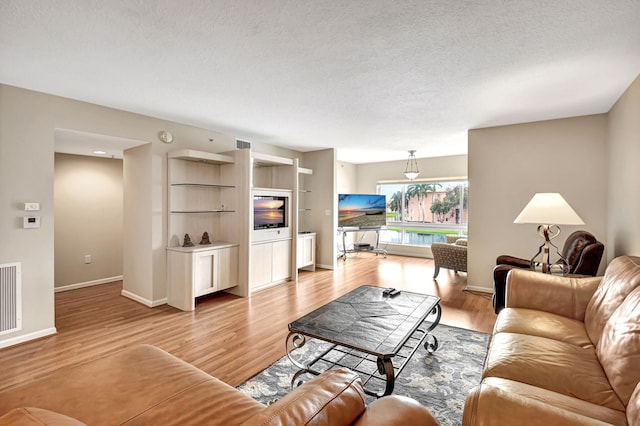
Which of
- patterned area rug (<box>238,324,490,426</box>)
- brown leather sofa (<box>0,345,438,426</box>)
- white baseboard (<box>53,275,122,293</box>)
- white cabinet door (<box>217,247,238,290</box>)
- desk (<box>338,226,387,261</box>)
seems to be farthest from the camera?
desk (<box>338,226,387,261</box>)

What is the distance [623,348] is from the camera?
1.40m

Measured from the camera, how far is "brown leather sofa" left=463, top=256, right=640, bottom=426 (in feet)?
3.42

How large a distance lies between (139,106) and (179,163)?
89 cm

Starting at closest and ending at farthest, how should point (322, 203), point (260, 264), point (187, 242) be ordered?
point (187, 242)
point (260, 264)
point (322, 203)

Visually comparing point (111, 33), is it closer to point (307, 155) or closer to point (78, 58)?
point (78, 58)

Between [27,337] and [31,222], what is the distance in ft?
3.59

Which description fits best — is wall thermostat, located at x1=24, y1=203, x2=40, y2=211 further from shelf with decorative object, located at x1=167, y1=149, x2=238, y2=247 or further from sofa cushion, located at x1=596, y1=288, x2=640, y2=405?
sofa cushion, located at x1=596, y1=288, x2=640, y2=405

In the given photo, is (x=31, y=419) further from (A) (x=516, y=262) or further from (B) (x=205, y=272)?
(A) (x=516, y=262)

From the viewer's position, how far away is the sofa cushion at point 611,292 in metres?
1.73

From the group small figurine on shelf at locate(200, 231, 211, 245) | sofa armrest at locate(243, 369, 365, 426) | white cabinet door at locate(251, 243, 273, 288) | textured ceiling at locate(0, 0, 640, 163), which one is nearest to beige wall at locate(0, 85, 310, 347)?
textured ceiling at locate(0, 0, 640, 163)

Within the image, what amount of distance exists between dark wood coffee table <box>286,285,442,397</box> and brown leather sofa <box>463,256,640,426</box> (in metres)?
0.52

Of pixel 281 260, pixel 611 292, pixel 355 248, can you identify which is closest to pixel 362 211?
pixel 355 248

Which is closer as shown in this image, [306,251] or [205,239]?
[205,239]

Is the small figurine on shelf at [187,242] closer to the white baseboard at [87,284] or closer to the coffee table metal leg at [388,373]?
the white baseboard at [87,284]
